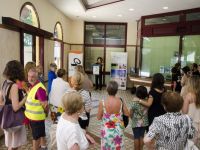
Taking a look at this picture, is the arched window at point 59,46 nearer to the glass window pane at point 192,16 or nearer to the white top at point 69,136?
the glass window pane at point 192,16

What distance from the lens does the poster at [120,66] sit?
10375 mm

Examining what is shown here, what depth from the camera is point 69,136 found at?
1.69 m

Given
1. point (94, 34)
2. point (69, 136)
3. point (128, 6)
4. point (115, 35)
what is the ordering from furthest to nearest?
point (94, 34), point (115, 35), point (128, 6), point (69, 136)

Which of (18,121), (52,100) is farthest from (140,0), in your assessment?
(18,121)

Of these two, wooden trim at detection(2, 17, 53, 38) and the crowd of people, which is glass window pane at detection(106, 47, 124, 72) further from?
the crowd of people

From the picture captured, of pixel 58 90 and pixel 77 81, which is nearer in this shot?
pixel 77 81

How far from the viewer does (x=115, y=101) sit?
263cm

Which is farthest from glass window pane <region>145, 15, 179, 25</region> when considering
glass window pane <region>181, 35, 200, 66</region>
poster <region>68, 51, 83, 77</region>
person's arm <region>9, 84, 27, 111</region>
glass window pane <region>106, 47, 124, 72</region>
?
person's arm <region>9, 84, 27, 111</region>

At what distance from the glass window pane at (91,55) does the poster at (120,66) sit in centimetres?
98

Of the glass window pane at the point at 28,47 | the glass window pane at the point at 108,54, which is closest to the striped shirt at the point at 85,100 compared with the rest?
the glass window pane at the point at 28,47

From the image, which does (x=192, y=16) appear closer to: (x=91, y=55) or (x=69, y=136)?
(x=91, y=55)

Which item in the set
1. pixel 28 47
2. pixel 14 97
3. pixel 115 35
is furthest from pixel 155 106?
pixel 115 35

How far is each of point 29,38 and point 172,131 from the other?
15.9ft

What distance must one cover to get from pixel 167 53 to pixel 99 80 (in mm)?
3630
